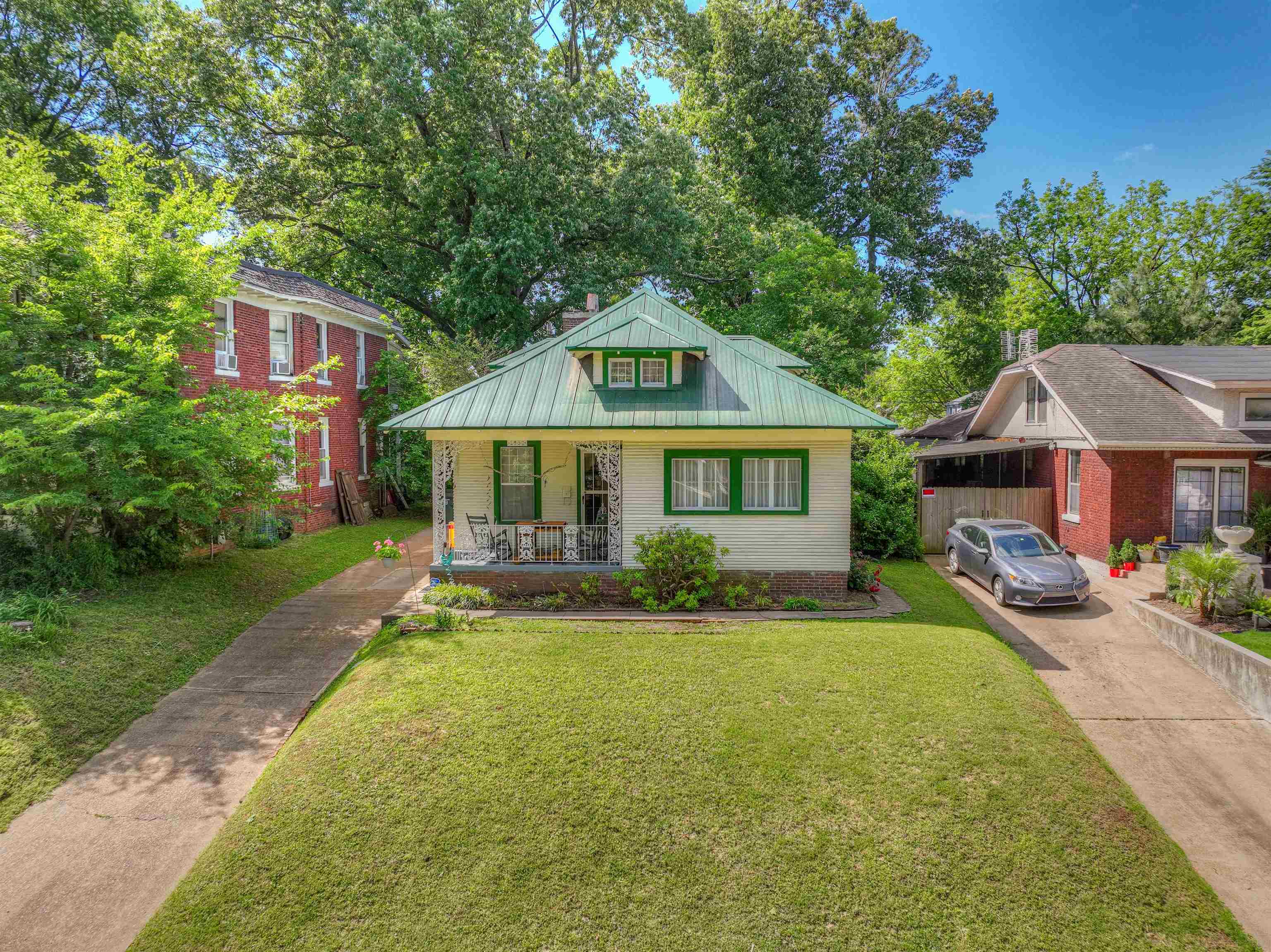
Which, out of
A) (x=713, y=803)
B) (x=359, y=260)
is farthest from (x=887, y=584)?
(x=359, y=260)

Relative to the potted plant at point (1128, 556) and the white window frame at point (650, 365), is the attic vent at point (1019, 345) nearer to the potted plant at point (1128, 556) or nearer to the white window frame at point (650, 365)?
the potted plant at point (1128, 556)

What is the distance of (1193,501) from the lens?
1478 cm

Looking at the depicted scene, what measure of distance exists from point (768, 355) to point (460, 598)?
9.52 meters

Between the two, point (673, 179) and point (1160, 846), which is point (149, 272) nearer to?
point (1160, 846)

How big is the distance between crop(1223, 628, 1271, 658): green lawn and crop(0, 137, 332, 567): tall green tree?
16.8 meters

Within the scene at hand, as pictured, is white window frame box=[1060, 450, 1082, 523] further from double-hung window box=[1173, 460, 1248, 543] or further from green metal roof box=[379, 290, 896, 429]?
green metal roof box=[379, 290, 896, 429]

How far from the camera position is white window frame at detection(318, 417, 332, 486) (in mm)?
20562

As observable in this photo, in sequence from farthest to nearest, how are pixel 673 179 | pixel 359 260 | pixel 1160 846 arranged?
pixel 359 260
pixel 673 179
pixel 1160 846

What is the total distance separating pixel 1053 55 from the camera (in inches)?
907

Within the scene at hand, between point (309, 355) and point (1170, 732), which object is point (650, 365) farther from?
point (309, 355)

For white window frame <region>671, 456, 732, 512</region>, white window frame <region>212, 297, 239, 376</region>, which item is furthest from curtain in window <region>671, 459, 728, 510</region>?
white window frame <region>212, 297, 239, 376</region>

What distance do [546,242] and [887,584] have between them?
54.9ft

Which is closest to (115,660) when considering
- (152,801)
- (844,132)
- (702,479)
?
(152,801)

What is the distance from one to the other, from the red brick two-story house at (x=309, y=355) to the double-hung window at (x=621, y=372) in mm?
6874
